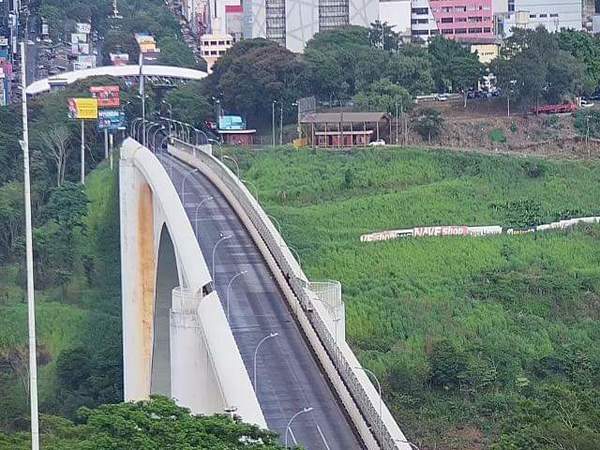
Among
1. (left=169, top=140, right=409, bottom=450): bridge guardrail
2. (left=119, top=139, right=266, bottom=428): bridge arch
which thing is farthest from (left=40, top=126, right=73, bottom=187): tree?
(left=169, top=140, right=409, bottom=450): bridge guardrail

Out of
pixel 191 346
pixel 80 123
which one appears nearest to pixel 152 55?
pixel 80 123

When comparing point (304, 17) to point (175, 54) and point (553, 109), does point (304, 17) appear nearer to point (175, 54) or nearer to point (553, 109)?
point (175, 54)

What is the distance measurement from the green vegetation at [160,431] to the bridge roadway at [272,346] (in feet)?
7.69

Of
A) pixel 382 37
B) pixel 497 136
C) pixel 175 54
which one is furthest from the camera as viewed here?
pixel 175 54

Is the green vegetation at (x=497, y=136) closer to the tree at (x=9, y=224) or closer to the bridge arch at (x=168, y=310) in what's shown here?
the bridge arch at (x=168, y=310)

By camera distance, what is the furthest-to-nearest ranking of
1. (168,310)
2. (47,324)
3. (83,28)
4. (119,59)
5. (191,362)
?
(83,28)
(119,59)
(47,324)
(168,310)
(191,362)

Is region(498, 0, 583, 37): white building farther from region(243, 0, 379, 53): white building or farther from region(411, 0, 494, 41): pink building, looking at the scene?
region(243, 0, 379, 53): white building

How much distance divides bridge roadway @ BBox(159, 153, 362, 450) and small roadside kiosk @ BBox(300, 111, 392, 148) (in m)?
23.3

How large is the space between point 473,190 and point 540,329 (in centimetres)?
1588

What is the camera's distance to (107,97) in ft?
247

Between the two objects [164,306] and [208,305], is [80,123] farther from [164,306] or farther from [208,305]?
[208,305]

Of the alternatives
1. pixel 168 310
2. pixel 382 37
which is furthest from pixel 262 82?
pixel 168 310

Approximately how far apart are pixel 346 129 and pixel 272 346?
38.6 meters

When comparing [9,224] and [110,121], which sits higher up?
[110,121]
